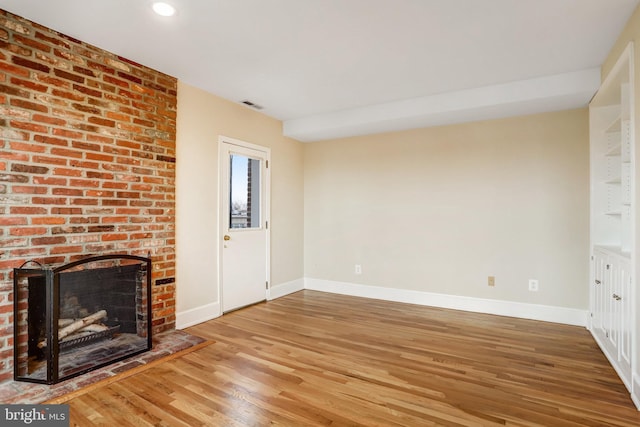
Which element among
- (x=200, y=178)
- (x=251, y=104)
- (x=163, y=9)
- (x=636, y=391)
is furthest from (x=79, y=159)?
(x=636, y=391)

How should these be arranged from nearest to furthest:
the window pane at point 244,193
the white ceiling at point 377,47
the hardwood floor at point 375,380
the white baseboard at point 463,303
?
the hardwood floor at point 375,380, the white ceiling at point 377,47, the white baseboard at point 463,303, the window pane at point 244,193

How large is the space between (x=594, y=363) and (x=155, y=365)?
344cm

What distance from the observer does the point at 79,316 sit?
8.29ft

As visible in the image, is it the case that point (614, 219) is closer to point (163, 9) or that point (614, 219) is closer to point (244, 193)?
point (244, 193)

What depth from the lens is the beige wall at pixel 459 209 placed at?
3.66 meters

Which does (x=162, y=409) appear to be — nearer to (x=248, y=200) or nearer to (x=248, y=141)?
(x=248, y=200)

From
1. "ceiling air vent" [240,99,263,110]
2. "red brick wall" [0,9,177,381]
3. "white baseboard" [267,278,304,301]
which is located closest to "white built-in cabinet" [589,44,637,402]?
"ceiling air vent" [240,99,263,110]

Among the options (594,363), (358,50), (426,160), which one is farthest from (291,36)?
(594,363)

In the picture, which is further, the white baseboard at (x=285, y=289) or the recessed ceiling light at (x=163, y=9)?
the white baseboard at (x=285, y=289)

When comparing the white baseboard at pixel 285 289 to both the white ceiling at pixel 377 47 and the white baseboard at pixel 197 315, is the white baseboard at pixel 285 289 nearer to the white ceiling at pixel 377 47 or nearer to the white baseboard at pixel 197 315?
the white baseboard at pixel 197 315

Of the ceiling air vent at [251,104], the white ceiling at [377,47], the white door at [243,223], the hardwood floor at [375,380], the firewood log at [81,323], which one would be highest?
the white ceiling at [377,47]

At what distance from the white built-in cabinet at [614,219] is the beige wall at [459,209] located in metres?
0.31

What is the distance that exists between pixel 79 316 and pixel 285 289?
108 inches

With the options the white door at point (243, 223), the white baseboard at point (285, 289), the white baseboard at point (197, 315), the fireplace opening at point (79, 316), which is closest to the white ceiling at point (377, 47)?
the white door at point (243, 223)
